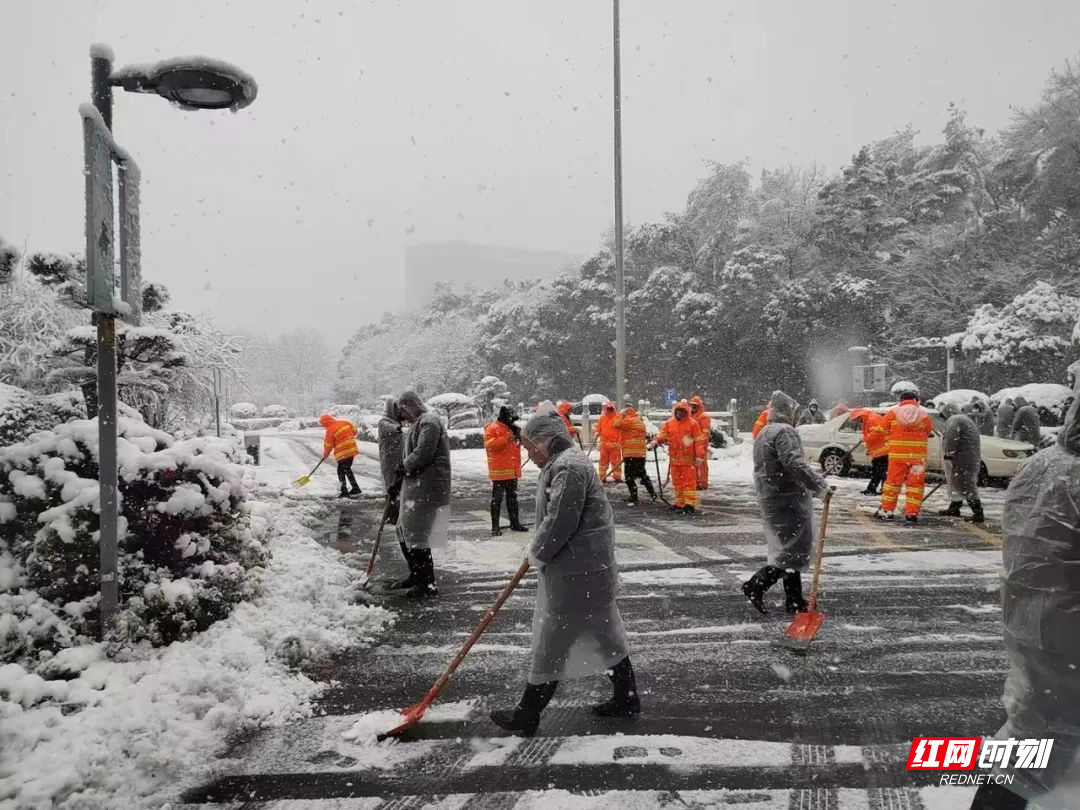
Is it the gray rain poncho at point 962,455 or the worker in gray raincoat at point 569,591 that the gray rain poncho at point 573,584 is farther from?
the gray rain poncho at point 962,455

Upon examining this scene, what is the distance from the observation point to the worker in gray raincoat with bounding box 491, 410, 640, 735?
381 cm

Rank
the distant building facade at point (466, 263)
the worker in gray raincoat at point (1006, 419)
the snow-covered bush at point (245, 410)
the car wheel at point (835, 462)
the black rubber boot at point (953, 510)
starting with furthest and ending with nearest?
the distant building facade at point (466, 263) → the snow-covered bush at point (245, 410) → the worker in gray raincoat at point (1006, 419) → the car wheel at point (835, 462) → the black rubber boot at point (953, 510)

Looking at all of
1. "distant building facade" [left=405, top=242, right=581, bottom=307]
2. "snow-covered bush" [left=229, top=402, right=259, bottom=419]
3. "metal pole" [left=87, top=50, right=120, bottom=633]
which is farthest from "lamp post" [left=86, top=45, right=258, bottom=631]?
"distant building facade" [left=405, top=242, right=581, bottom=307]

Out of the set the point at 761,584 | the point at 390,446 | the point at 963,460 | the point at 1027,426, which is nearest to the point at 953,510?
the point at 963,460

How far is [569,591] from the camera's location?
3.84m

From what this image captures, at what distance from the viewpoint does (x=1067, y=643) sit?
7.94 ft

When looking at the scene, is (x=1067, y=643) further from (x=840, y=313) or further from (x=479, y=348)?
(x=479, y=348)

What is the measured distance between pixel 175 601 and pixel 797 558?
4308 mm

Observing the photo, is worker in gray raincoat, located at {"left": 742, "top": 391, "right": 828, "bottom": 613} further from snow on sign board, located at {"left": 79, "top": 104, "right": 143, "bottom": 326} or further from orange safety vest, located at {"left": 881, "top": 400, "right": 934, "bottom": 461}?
orange safety vest, located at {"left": 881, "top": 400, "right": 934, "bottom": 461}

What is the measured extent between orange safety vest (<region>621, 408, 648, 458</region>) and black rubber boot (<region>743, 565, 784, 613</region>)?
6.17 m

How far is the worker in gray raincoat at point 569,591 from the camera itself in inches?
150

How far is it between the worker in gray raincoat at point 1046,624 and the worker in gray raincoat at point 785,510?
3.06 m

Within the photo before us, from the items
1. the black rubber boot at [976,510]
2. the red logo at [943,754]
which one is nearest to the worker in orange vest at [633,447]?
the black rubber boot at [976,510]

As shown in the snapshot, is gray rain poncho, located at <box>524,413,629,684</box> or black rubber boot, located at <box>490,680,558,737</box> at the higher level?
gray rain poncho, located at <box>524,413,629,684</box>
